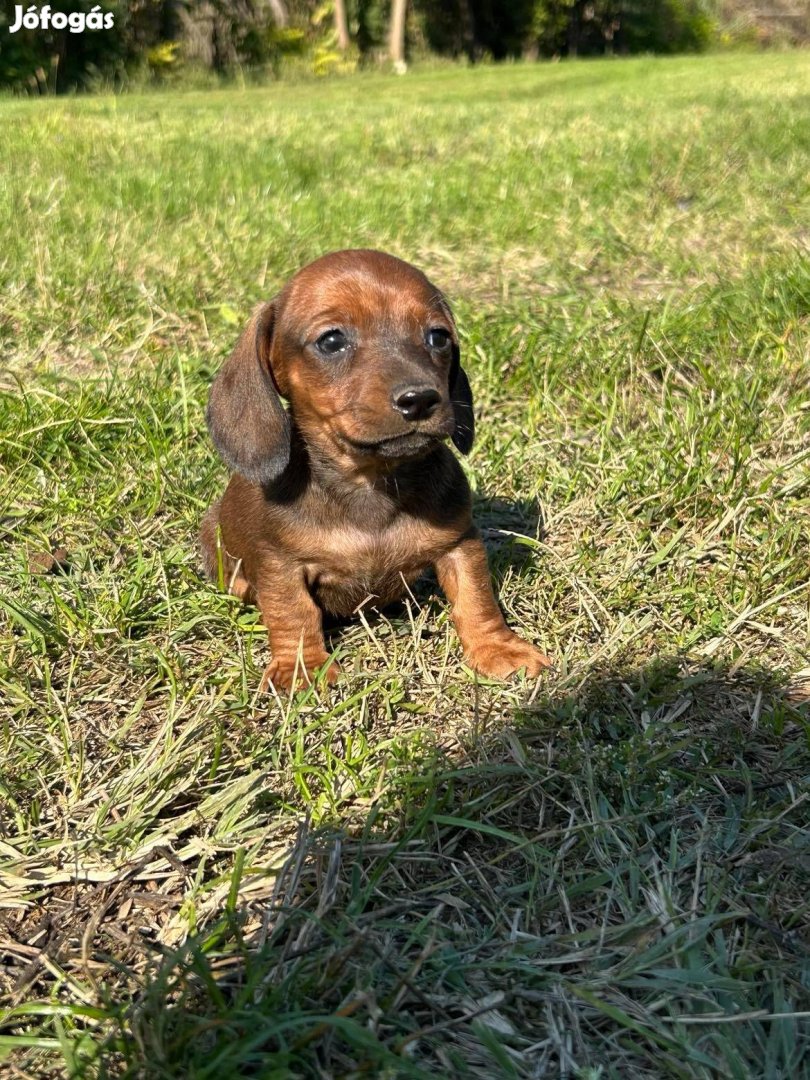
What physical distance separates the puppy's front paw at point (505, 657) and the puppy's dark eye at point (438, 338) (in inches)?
34.5

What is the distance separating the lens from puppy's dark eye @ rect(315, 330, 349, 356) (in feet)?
9.88

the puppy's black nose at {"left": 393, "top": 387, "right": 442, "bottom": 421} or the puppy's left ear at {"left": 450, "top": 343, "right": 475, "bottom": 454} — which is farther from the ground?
the puppy's black nose at {"left": 393, "top": 387, "right": 442, "bottom": 421}

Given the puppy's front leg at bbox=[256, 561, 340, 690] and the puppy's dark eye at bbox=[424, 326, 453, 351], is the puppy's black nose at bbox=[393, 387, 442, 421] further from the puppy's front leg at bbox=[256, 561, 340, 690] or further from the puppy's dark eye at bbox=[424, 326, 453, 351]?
the puppy's front leg at bbox=[256, 561, 340, 690]

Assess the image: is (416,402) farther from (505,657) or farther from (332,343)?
(505,657)

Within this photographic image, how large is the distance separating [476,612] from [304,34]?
85.4ft

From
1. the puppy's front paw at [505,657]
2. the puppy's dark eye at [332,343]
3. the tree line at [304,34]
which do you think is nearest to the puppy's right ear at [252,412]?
the puppy's dark eye at [332,343]

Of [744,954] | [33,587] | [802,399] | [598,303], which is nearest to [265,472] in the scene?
[33,587]

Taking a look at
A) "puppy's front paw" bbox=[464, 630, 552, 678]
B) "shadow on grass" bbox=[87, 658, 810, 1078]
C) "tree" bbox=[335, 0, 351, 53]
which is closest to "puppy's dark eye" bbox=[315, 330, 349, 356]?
"puppy's front paw" bbox=[464, 630, 552, 678]

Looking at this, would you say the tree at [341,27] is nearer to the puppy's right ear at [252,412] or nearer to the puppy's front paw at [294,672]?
the puppy's right ear at [252,412]

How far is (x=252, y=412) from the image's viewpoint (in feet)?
10.2

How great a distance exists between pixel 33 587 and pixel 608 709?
6.28ft

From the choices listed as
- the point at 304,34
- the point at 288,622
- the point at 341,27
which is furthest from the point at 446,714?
the point at 341,27

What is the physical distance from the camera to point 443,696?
3.06m

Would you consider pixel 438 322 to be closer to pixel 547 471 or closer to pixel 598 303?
pixel 547 471
